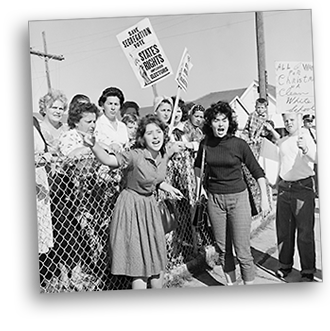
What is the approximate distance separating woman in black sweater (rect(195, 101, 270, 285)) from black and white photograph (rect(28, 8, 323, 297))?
10mm

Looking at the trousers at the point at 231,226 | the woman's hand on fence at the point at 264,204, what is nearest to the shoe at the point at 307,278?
the trousers at the point at 231,226

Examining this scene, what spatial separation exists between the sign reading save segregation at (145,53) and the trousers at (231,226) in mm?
1144

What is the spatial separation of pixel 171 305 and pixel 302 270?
1221 millimetres

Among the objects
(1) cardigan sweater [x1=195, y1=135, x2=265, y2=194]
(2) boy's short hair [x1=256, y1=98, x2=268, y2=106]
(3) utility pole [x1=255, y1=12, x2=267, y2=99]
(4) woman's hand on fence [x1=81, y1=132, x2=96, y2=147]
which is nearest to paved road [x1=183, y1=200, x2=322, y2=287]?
(1) cardigan sweater [x1=195, y1=135, x2=265, y2=194]

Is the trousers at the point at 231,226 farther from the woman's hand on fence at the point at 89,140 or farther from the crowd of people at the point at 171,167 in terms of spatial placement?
the woman's hand on fence at the point at 89,140

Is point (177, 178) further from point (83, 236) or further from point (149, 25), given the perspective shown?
point (149, 25)

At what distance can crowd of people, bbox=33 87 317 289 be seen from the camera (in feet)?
13.8

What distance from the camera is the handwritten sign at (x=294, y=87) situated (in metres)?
4.49

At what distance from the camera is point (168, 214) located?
4.48m

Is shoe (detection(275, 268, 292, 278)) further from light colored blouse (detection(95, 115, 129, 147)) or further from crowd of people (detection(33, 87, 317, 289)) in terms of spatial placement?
Result: light colored blouse (detection(95, 115, 129, 147))

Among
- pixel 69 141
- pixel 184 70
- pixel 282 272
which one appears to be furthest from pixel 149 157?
pixel 282 272

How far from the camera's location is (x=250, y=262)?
4434 mm

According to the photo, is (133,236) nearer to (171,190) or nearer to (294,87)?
(171,190)

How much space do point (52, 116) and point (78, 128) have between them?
238 mm
